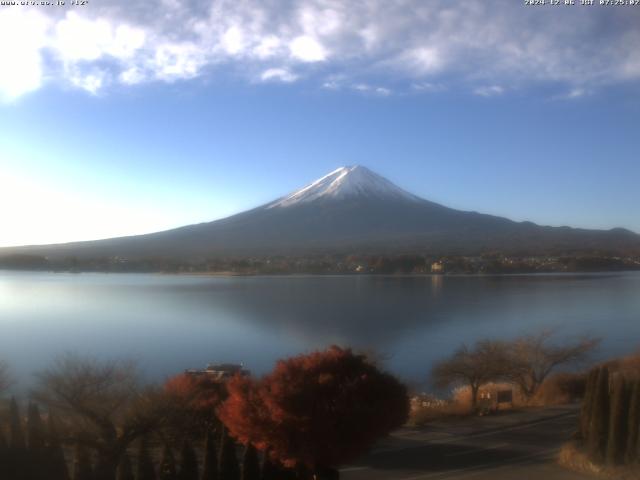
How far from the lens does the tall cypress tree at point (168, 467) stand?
17.4 feet

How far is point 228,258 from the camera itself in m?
41.5

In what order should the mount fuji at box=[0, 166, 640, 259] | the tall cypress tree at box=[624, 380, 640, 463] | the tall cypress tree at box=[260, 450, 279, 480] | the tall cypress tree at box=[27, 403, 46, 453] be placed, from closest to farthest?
the tall cypress tree at box=[27, 403, 46, 453], the tall cypress tree at box=[260, 450, 279, 480], the tall cypress tree at box=[624, 380, 640, 463], the mount fuji at box=[0, 166, 640, 259]

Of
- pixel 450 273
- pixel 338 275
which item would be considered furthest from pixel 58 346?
pixel 450 273

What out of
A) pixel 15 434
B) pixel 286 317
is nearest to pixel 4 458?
pixel 15 434

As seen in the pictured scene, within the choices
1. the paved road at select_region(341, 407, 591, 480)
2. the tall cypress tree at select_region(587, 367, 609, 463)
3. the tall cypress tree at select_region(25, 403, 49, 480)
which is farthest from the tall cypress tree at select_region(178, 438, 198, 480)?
the tall cypress tree at select_region(587, 367, 609, 463)

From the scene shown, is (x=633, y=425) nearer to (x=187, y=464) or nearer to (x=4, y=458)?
(x=187, y=464)

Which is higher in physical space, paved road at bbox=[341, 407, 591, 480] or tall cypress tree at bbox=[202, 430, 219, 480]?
tall cypress tree at bbox=[202, 430, 219, 480]

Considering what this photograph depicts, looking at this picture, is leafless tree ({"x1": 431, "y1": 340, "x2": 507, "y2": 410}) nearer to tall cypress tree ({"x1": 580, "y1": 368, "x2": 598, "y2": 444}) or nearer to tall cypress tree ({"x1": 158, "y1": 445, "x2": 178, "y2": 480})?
tall cypress tree ({"x1": 580, "y1": 368, "x2": 598, "y2": 444})

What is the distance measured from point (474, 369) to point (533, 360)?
5.44 feet

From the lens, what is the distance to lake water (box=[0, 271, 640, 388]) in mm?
14820

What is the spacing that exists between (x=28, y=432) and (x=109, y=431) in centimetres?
85

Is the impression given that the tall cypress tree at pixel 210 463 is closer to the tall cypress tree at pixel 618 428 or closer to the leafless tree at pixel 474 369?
the tall cypress tree at pixel 618 428

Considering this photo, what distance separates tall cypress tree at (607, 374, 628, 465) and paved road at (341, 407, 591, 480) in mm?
353

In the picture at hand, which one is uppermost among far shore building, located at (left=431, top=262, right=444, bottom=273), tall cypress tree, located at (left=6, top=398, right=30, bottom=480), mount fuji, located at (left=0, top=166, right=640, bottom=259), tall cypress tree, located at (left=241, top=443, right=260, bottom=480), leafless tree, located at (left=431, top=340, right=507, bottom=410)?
mount fuji, located at (left=0, top=166, right=640, bottom=259)
